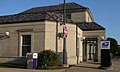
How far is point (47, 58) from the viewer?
22.5 m

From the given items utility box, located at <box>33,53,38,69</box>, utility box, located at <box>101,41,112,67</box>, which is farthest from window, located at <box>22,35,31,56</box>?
utility box, located at <box>101,41,112,67</box>

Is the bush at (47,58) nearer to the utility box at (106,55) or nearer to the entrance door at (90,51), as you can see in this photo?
the utility box at (106,55)

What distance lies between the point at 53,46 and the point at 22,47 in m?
3.05

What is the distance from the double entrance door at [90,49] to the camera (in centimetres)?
3303

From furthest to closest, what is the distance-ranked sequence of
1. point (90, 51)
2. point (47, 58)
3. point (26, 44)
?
1. point (90, 51)
2. point (26, 44)
3. point (47, 58)

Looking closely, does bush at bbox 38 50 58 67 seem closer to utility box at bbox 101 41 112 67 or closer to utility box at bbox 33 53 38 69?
utility box at bbox 33 53 38 69

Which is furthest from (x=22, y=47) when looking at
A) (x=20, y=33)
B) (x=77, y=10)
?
(x=77, y=10)

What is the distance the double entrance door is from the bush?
34.7 feet

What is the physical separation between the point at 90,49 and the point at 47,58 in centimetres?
1434

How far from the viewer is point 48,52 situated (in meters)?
22.7

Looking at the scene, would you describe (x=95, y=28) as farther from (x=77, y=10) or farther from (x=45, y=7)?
(x=45, y=7)

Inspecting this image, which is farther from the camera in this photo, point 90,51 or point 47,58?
point 90,51

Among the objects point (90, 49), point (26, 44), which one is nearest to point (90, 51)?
point (90, 49)

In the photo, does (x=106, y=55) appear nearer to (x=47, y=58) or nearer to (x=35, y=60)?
(x=47, y=58)
